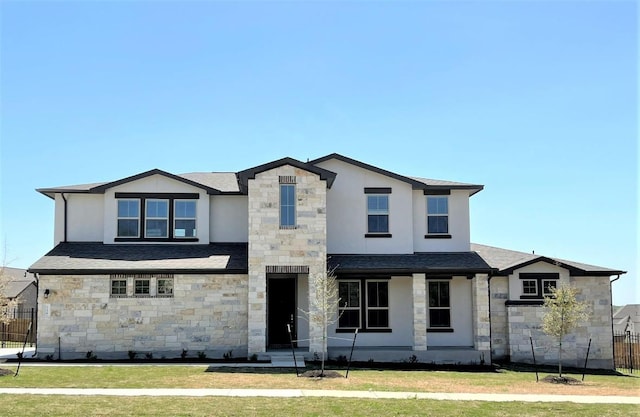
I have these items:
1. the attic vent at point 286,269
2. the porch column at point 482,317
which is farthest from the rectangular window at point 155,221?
the porch column at point 482,317

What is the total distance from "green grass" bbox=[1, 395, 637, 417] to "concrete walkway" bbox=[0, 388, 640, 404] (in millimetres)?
574

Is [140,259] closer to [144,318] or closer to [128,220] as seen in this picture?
[144,318]

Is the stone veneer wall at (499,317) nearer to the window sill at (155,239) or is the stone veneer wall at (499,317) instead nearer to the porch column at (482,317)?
the porch column at (482,317)

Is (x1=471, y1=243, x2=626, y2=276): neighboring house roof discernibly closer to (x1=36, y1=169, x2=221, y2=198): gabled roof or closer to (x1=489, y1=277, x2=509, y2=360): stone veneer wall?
(x1=489, y1=277, x2=509, y2=360): stone veneer wall

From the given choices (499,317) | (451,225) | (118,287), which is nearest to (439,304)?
(499,317)

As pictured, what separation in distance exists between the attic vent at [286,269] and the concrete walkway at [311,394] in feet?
24.2

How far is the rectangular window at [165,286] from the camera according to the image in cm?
2377

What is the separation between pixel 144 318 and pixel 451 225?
1232cm

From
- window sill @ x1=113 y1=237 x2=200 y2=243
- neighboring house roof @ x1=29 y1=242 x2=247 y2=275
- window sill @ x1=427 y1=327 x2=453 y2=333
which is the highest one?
window sill @ x1=113 y1=237 x2=200 y2=243

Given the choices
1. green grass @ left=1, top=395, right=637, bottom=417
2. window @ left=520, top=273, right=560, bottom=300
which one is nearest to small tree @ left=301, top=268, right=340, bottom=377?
green grass @ left=1, top=395, right=637, bottom=417

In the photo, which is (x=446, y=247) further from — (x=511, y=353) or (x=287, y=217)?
(x=287, y=217)

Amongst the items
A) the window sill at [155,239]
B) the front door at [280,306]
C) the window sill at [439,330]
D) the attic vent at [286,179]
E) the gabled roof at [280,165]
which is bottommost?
the window sill at [439,330]

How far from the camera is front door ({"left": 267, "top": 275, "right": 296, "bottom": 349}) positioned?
2578 centimetres

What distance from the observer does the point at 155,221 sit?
26172mm
